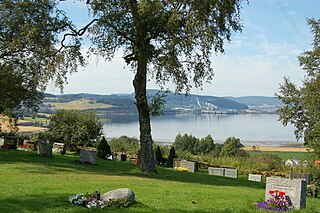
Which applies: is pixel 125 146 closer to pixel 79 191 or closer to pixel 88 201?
pixel 79 191

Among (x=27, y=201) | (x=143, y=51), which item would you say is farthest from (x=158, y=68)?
(x=27, y=201)

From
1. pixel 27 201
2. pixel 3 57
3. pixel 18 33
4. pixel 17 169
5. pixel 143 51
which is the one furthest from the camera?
pixel 3 57

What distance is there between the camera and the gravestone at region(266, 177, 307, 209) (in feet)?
41.1

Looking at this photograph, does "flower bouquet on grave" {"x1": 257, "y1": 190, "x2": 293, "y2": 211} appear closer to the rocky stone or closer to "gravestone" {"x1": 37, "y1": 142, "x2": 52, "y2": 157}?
the rocky stone

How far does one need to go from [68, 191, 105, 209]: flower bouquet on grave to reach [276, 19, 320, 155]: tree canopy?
22.1 m

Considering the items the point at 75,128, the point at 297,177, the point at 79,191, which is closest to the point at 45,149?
the point at 79,191

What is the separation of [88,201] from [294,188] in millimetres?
6197

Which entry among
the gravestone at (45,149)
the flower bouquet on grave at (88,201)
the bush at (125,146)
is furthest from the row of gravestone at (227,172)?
the flower bouquet on grave at (88,201)

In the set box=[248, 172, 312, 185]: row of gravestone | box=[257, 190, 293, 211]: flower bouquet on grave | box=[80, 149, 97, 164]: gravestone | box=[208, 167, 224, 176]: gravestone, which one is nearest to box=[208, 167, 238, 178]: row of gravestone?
box=[208, 167, 224, 176]: gravestone

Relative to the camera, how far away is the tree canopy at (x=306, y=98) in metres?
31.4

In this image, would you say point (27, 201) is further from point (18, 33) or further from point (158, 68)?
point (18, 33)

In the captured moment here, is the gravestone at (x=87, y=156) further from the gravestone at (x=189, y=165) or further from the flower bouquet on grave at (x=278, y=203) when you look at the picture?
the flower bouquet on grave at (x=278, y=203)

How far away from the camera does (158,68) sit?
2097cm

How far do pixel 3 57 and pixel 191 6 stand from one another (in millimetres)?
12373
